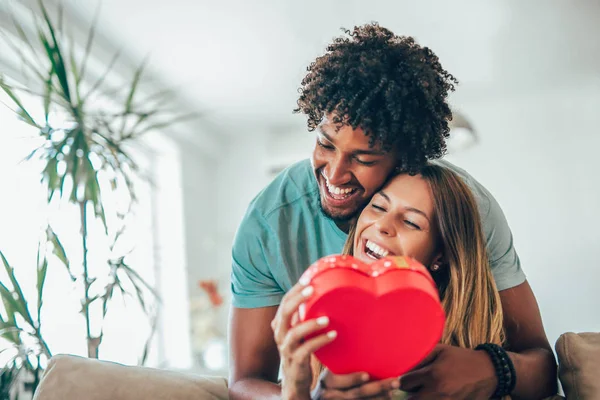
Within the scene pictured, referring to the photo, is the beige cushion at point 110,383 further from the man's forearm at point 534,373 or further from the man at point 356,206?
the man's forearm at point 534,373

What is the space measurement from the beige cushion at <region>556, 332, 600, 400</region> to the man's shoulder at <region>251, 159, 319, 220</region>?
636 millimetres

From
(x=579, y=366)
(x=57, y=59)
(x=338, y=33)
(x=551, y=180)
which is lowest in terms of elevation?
(x=579, y=366)

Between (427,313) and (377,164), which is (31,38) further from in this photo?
(427,313)

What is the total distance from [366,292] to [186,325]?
351 cm

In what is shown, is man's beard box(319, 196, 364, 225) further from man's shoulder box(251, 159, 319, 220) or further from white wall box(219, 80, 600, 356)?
Answer: white wall box(219, 80, 600, 356)

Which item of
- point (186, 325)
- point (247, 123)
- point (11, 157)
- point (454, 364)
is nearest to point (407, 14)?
point (247, 123)

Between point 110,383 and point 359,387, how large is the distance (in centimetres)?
70

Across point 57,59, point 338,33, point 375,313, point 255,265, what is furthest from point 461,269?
point 338,33

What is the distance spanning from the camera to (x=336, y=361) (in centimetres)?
81

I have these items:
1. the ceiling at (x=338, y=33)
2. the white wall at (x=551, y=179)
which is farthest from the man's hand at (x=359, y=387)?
the ceiling at (x=338, y=33)

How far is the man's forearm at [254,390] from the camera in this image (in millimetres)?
1149

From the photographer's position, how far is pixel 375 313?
78 cm

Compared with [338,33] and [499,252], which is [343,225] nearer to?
[499,252]

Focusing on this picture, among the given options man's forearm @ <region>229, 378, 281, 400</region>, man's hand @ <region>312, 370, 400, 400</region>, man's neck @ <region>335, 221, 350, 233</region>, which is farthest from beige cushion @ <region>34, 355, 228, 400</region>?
man's hand @ <region>312, 370, 400, 400</region>
